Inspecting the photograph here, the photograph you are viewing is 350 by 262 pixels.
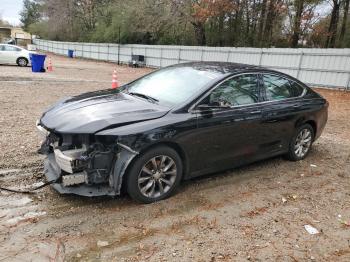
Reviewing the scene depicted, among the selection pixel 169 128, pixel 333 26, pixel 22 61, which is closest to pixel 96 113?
pixel 169 128

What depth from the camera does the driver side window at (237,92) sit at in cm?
438

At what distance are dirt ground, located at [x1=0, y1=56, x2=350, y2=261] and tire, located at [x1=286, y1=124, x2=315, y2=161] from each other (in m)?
0.29

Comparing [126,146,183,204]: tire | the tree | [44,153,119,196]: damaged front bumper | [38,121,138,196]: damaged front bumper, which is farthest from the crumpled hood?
the tree

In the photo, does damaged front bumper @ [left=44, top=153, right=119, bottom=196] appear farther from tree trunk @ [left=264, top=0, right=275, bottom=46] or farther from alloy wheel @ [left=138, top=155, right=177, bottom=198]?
tree trunk @ [left=264, top=0, right=275, bottom=46]

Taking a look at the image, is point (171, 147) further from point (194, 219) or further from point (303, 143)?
point (303, 143)

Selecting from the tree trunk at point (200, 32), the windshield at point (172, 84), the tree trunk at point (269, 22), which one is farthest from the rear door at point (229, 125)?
the tree trunk at point (200, 32)

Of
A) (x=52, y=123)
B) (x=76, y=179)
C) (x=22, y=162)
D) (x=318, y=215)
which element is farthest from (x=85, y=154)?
(x=318, y=215)

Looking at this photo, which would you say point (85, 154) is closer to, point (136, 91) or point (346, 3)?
point (136, 91)

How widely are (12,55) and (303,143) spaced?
20030mm

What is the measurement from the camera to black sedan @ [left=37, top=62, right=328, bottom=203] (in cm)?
362

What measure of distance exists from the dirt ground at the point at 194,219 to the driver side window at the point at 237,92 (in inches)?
44.2

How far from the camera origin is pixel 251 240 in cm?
341

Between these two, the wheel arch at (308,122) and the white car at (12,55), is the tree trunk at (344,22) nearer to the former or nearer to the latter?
the wheel arch at (308,122)

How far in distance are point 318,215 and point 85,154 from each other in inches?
111
